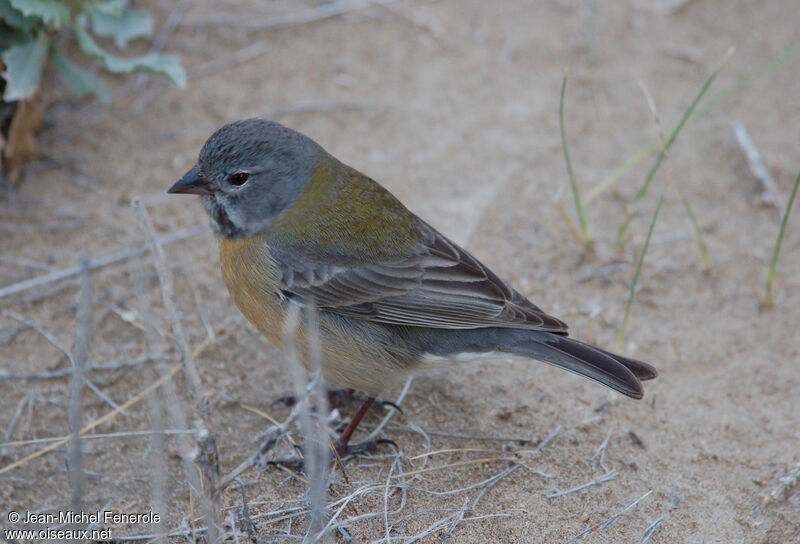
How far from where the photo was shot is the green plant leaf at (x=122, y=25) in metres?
5.70

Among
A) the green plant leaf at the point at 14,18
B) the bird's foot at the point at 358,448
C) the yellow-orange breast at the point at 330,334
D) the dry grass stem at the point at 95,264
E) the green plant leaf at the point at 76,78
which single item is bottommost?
the bird's foot at the point at 358,448

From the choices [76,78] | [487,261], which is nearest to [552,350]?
[487,261]

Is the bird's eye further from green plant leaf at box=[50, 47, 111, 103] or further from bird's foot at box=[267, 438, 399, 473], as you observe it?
green plant leaf at box=[50, 47, 111, 103]

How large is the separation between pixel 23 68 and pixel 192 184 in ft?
5.83

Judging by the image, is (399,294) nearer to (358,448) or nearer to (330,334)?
(330,334)

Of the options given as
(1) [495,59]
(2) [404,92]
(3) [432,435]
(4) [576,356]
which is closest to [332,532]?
(3) [432,435]

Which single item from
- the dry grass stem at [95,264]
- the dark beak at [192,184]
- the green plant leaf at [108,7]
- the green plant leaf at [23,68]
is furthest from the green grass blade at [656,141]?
the green plant leaf at [23,68]

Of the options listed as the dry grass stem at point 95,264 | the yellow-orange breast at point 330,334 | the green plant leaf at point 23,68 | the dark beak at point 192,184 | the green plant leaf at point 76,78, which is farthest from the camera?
the green plant leaf at point 76,78

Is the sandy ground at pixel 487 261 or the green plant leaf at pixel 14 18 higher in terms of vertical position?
the green plant leaf at pixel 14 18

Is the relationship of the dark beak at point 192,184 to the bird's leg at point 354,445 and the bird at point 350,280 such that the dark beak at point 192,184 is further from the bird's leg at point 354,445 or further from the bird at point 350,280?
the bird's leg at point 354,445

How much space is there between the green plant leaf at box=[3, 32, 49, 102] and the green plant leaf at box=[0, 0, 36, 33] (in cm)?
10

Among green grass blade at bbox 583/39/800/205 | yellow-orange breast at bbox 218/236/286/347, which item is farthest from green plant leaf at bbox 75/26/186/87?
green grass blade at bbox 583/39/800/205

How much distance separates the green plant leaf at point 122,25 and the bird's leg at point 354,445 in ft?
10.9

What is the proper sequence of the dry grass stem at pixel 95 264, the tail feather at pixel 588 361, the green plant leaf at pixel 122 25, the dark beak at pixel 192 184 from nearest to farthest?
the tail feather at pixel 588 361
the dark beak at pixel 192 184
the dry grass stem at pixel 95 264
the green plant leaf at pixel 122 25
